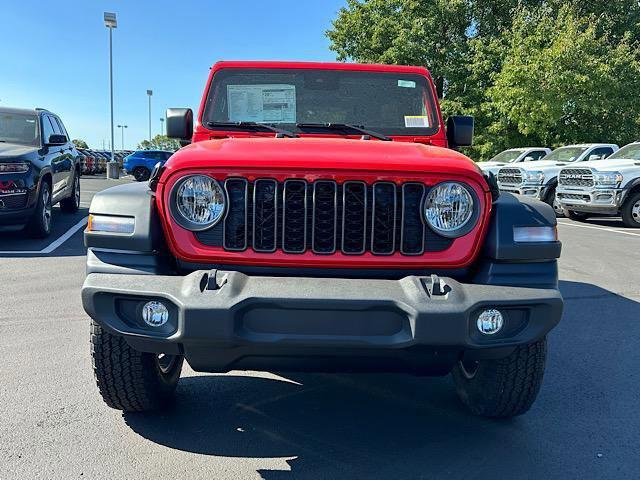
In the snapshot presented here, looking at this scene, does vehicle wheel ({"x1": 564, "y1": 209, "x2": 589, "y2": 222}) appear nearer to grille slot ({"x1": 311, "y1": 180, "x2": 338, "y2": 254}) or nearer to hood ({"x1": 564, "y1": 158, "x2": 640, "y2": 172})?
hood ({"x1": 564, "y1": 158, "x2": 640, "y2": 172})

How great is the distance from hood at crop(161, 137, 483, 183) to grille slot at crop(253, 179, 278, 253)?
0.31ft

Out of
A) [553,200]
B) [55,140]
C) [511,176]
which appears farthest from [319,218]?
[511,176]

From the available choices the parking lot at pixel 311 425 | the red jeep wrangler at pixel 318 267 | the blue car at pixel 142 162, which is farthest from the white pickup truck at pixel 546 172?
the blue car at pixel 142 162

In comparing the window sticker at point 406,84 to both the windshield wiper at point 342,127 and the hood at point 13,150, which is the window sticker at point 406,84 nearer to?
the windshield wiper at point 342,127

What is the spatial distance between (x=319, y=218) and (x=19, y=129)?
7430 millimetres

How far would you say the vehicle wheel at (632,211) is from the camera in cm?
1226

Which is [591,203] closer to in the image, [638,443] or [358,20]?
[638,443]

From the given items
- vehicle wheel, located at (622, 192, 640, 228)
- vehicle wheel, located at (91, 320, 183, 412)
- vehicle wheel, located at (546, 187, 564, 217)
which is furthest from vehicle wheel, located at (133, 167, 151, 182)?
vehicle wheel, located at (91, 320, 183, 412)

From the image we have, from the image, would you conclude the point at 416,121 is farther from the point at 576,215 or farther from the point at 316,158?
the point at 576,215

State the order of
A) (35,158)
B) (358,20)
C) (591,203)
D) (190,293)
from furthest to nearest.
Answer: (358,20) → (591,203) → (35,158) → (190,293)

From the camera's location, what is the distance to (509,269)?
2.52 meters

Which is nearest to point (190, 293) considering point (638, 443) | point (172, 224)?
point (172, 224)

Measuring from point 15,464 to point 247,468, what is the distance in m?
1.02

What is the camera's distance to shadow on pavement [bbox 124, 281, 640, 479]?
2.67m
